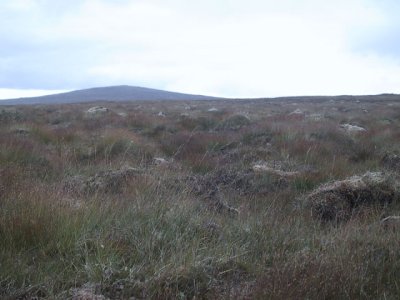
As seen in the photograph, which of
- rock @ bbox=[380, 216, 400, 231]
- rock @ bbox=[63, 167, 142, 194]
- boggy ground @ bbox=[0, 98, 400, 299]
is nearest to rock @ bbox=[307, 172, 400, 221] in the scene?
boggy ground @ bbox=[0, 98, 400, 299]

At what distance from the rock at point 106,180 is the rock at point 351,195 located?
7.46 ft

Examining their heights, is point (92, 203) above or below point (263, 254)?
above

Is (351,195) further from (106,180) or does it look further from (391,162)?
(391,162)

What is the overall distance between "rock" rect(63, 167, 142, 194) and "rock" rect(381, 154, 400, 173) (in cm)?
443

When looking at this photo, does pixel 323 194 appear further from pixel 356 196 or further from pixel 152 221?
pixel 152 221

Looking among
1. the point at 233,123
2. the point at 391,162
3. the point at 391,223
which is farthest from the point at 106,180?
the point at 233,123

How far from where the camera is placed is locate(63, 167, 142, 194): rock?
5484 mm

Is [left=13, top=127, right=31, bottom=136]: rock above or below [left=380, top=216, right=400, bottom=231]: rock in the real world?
above

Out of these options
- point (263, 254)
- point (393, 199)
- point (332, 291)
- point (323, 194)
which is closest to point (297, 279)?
point (332, 291)

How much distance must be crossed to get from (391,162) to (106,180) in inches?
205

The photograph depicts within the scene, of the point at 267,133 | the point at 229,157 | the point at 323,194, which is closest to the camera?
the point at 323,194

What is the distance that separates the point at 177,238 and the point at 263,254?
68 centimetres

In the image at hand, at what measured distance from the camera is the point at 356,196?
18.3 ft

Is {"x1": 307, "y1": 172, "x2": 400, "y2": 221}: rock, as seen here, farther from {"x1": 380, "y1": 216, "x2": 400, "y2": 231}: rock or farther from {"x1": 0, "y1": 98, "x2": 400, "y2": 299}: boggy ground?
{"x1": 380, "y1": 216, "x2": 400, "y2": 231}: rock
